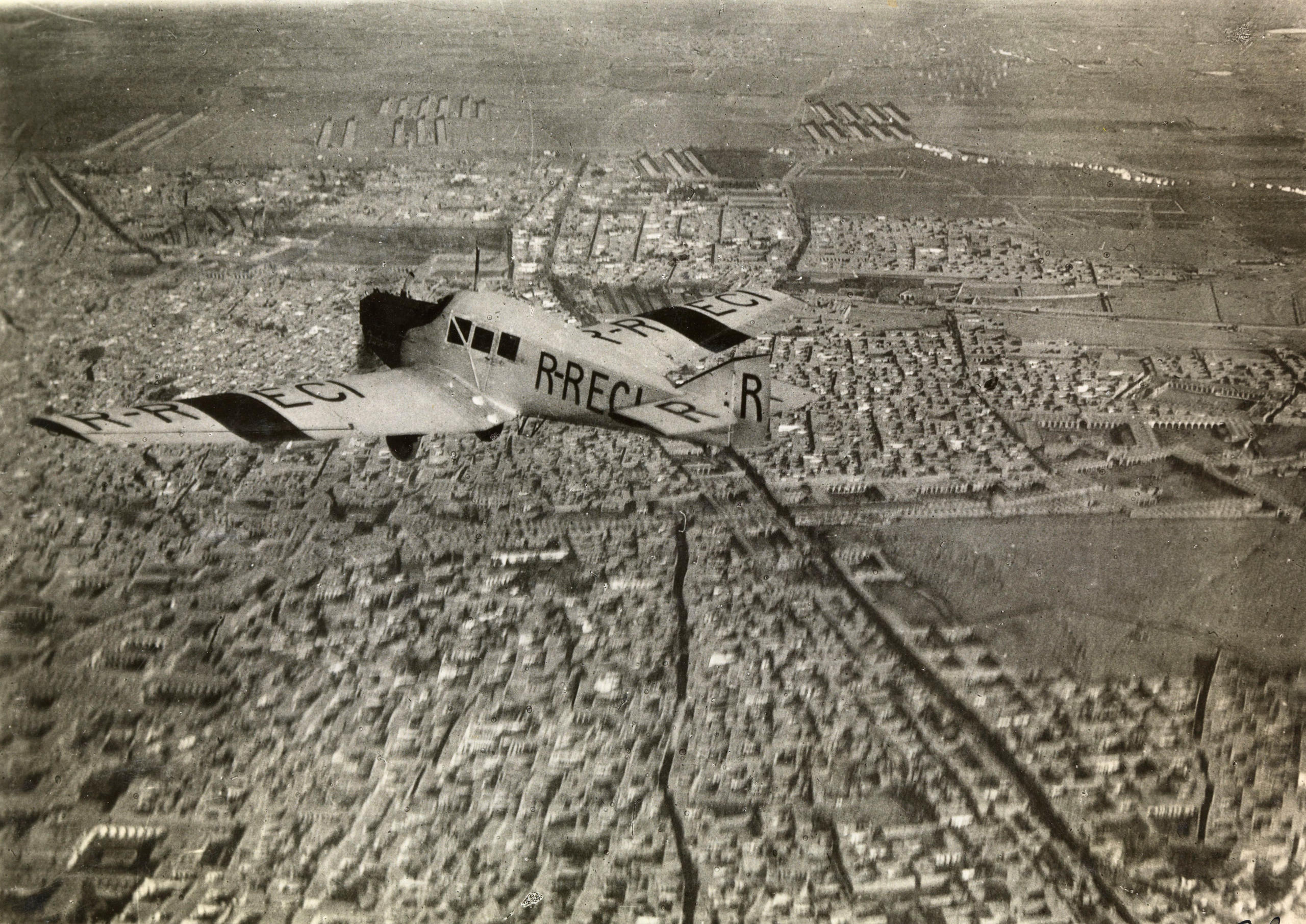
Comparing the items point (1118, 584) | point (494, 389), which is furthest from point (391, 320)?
point (1118, 584)

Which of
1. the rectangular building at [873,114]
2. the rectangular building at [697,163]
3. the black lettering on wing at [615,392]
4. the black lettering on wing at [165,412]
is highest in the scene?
the rectangular building at [873,114]

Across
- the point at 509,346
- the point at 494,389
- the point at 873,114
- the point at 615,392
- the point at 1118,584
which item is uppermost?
the point at 873,114

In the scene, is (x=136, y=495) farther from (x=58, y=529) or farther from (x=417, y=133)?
(x=417, y=133)

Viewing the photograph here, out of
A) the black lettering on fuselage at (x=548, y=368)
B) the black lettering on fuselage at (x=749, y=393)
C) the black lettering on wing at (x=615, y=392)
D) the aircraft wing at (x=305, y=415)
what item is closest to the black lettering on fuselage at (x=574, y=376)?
the black lettering on fuselage at (x=548, y=368)

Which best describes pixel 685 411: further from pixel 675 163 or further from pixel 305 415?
pixel 675 163

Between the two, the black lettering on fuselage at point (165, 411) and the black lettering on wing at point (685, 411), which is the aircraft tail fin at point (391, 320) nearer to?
the black lettering on fuselage at point (165, 411)

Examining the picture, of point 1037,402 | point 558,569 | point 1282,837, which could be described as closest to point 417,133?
point 558,569
